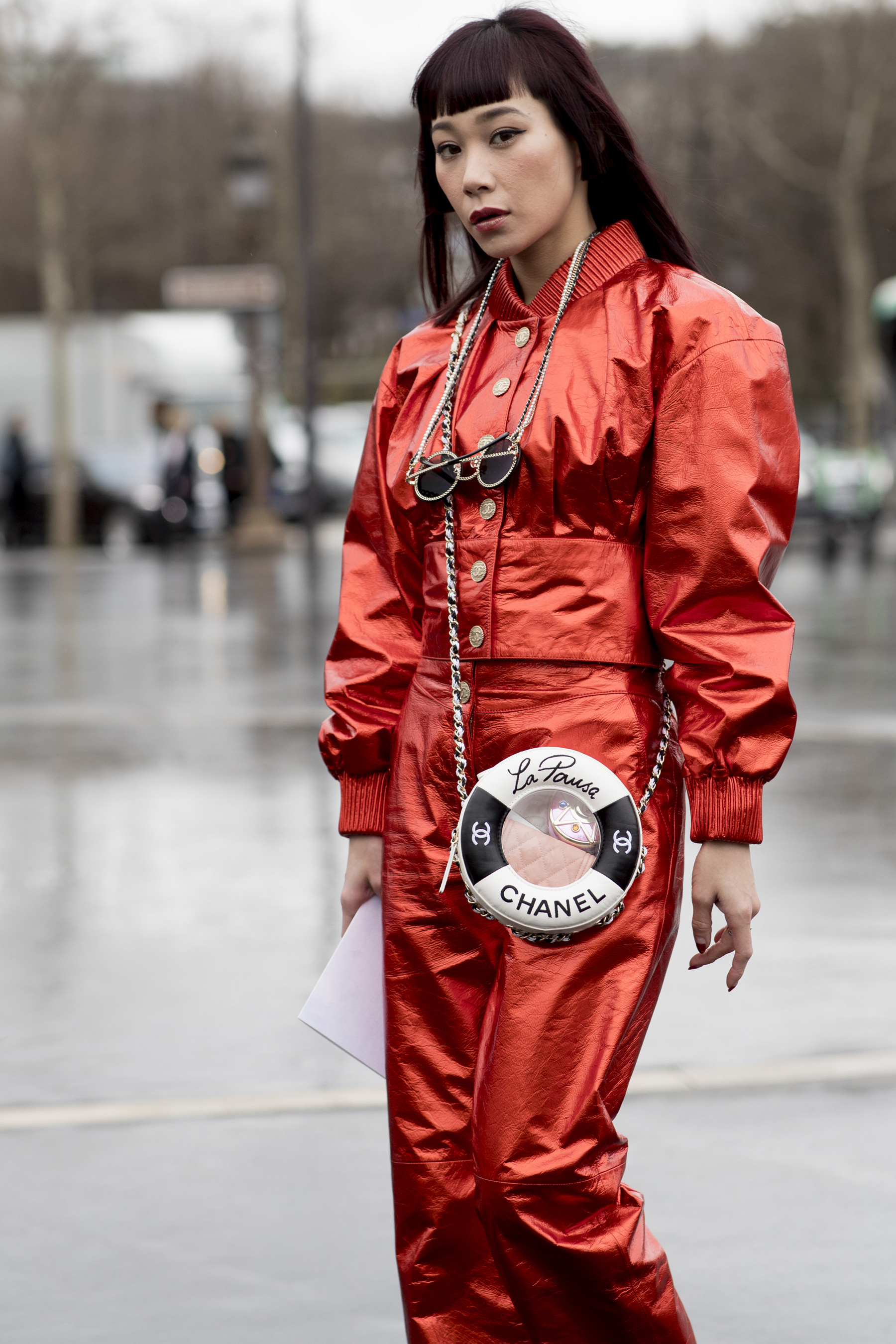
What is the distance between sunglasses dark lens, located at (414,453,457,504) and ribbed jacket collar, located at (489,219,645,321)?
0.24 metres

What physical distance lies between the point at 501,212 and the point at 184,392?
30281 mm

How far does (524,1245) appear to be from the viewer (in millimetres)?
2385

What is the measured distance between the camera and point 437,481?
8.38 ft

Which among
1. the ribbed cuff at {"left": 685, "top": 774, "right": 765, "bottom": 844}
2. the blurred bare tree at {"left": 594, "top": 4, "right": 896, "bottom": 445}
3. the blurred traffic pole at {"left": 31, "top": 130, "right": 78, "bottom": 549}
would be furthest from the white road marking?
the blurred bare tree at {"left": 594, "top": 4, "right": 896, "bottom": 445}

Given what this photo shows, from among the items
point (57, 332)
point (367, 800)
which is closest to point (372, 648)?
point (367, 800)

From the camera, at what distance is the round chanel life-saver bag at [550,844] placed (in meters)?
2.39

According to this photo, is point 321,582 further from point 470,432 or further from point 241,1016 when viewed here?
point 470,432

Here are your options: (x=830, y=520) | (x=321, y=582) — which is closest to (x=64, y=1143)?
(x=321, y=582)

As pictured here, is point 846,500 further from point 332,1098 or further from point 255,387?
point 332,1098

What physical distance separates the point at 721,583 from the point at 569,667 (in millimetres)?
207

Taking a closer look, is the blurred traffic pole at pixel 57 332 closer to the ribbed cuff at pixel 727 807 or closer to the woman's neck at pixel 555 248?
the woman's neck at pixel 555 248

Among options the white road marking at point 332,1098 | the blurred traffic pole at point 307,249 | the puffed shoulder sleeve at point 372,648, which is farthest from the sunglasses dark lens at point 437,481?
the blurred traffic pole at point 307,249

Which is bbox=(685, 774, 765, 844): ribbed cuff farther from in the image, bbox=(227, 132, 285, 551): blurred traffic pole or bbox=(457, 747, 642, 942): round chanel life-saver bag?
bbox=(227, 132, 285, 551): blurred traffic pole

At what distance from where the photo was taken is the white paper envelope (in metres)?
2.73
